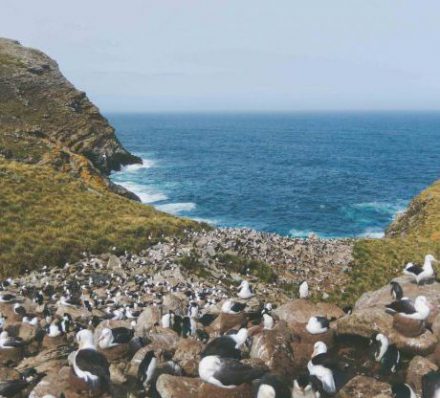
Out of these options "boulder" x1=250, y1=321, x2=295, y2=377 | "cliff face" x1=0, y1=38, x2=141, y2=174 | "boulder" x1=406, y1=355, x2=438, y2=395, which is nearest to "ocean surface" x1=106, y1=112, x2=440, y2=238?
"cliff face" x1=0, y1=38, x2=141, y2=174

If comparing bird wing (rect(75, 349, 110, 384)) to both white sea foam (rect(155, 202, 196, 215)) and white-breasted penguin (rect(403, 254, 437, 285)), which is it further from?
white sea foam (rect(155, 202, 196, 215))

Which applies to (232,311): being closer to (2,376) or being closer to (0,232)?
(2,376)

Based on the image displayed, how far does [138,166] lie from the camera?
13125 cm

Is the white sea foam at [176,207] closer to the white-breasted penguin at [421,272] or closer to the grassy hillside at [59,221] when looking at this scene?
the grassy hillside at [59,221]

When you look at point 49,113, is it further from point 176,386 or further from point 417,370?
point 417,370

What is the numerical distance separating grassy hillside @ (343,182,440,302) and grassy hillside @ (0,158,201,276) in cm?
1748

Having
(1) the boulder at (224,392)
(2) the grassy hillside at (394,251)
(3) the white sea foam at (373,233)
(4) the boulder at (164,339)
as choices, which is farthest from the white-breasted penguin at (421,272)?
(3) the white sea foam at (373,233)

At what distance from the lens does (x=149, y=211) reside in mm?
55156

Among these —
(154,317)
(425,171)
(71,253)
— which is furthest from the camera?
(425,171)

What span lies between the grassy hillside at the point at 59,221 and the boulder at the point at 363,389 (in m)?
27.9

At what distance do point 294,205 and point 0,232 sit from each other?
229 feet

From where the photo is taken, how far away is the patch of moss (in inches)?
1554

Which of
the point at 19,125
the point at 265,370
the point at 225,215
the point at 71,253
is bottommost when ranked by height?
the point at 225,215

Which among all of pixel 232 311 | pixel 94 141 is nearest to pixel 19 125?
pixel 94 141
